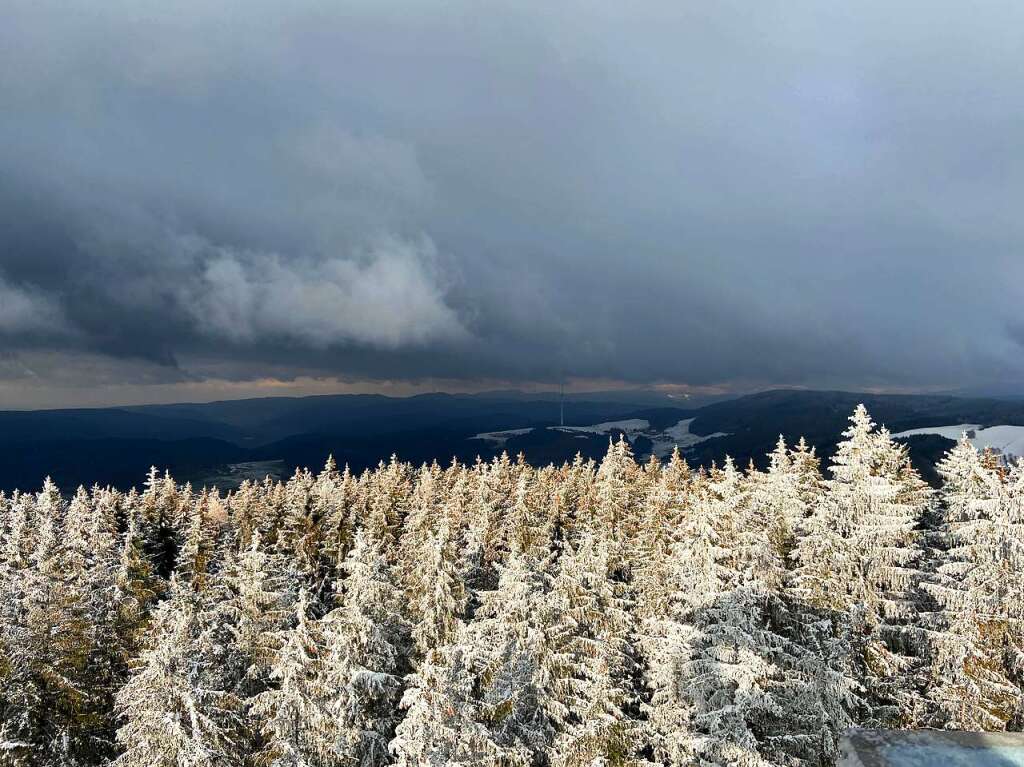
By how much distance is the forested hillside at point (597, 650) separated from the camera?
18688mm

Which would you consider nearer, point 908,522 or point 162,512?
point 908,522

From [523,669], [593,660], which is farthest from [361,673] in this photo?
[593,660]

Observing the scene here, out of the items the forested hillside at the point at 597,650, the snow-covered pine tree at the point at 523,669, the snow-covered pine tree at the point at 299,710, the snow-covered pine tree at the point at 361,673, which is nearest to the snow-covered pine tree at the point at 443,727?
the forested hillside at the point at 597,650

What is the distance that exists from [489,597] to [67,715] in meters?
18.8

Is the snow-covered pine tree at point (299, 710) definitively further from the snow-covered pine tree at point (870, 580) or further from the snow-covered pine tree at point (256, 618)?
the snow-covered pine tree at point (870, 580)

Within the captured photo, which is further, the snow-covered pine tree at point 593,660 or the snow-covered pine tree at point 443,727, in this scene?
the snow-covered pine tree at point 593,660

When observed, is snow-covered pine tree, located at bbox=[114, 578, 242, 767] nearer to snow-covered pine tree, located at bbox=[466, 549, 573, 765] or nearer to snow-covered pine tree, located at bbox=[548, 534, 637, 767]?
snow-covered pine tree, located at bbox=[466, 549, 573, 765]

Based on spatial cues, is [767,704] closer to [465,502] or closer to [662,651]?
[662,651]

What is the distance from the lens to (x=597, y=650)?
2264 centimetres

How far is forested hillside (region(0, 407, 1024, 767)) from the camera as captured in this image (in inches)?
736

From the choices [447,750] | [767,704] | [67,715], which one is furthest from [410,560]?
[767,704]

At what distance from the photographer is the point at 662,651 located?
2008cm

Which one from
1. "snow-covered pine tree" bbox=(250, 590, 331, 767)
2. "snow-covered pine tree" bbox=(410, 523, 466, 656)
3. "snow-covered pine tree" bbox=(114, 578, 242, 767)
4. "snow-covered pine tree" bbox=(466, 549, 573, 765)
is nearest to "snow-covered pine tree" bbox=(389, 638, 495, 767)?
"snow-covered pine tree" bbox=(466, 549, 573, 765)

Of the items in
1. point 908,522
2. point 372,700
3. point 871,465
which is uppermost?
point 871,465
